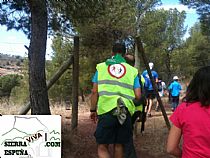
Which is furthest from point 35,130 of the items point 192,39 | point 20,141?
point 192,39

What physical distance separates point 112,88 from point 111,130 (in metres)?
0.48

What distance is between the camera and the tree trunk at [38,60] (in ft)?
20.2

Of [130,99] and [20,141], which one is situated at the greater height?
[130,99]

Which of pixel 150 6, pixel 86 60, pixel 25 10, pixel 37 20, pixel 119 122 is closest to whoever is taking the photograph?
pixel 119 122

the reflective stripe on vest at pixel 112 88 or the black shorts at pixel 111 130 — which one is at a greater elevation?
the reflective stripe on vest at pixel 112 88

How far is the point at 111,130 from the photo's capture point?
4.87 metres

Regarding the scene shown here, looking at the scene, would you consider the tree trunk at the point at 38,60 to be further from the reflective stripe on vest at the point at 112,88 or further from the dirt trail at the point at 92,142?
the reflective stripe on vest at the point at 112,88

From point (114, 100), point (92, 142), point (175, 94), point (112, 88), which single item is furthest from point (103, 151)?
point (175, 94)

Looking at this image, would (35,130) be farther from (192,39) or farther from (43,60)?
(192,39)

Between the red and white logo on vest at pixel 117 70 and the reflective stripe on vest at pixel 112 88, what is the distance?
2cm

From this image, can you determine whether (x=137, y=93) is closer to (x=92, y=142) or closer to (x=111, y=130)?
(x=111, y=130)

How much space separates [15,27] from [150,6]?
52.5ft

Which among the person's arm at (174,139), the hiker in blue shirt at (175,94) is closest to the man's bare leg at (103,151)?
the person's arm at (174,139)

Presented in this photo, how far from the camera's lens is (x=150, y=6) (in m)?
22.5
